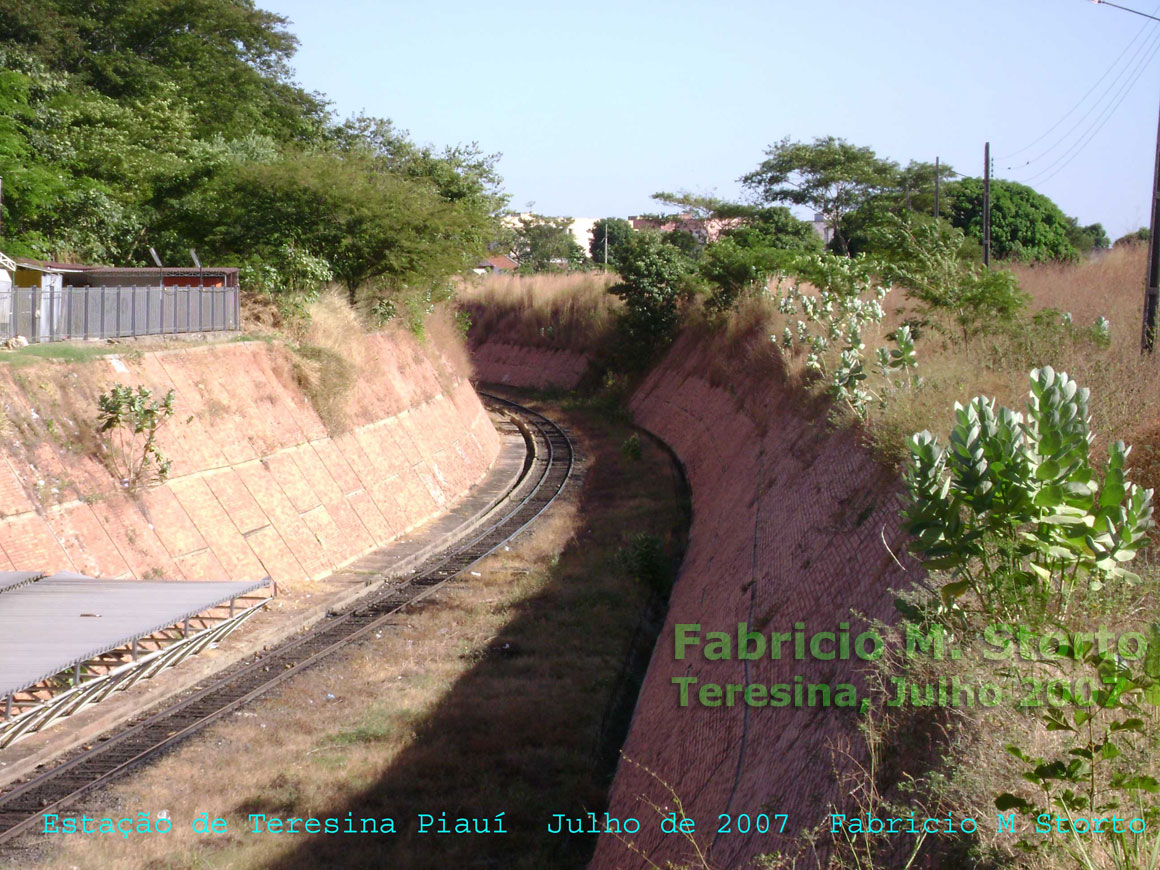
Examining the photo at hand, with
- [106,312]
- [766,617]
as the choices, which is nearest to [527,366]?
[106,312]

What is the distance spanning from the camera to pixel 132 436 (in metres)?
16.4

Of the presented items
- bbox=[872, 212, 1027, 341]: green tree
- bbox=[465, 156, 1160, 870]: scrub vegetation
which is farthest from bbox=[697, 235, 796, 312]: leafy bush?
bbox=[465, 156, 1160, 870]: scrub vegetation

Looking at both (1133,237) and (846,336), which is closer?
(846,336)

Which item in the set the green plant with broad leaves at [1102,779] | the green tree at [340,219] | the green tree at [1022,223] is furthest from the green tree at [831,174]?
the green plant with broad leaves at [1102,779]

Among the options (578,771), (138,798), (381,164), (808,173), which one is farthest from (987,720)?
(808,173)

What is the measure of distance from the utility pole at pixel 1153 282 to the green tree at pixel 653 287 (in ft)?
98.7

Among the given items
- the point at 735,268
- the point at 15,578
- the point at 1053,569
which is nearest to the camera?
the point at 1053,569

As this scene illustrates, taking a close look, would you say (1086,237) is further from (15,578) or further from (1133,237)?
(15,578)

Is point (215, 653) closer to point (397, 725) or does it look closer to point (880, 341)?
point (397, 725)

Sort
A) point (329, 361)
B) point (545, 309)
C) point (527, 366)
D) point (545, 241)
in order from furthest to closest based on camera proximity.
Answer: point (545, 241)
point (545, 309)
point (527, 366)
point (329, 361)

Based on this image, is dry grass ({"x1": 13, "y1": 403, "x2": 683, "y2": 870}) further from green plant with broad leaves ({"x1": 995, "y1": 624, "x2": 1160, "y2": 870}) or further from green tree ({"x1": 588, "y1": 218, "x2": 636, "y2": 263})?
green tree ({"x1": 588, "y1": 218, "x2": 636, "y2": 263})

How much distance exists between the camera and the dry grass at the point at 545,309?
52.0 metres

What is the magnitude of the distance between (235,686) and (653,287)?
3247 centimetres

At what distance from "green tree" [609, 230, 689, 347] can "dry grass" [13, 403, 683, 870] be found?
85.8 feet
